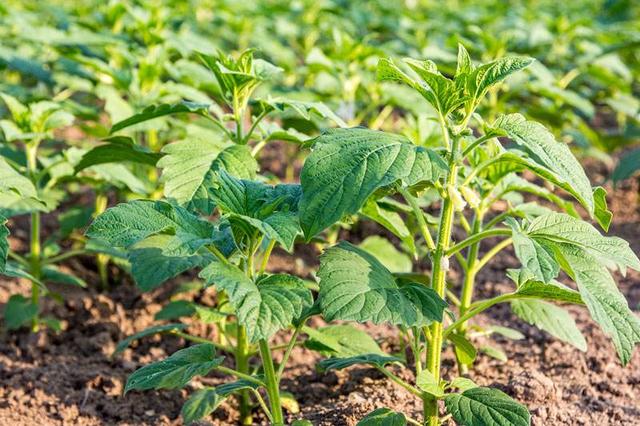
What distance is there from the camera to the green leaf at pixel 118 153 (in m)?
3.09

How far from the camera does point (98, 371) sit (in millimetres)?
3395

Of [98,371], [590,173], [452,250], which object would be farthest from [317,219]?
[590,173]

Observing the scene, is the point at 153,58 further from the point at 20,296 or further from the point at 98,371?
the point at 98,371

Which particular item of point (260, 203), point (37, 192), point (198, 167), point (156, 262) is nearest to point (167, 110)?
point (198, 167)

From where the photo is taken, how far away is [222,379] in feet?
11.2

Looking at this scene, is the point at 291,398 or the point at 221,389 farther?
the point at 291,398

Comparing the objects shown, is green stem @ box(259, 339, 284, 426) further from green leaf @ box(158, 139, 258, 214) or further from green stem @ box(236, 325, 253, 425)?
green leaf @ box(158, 139, 258, 214)

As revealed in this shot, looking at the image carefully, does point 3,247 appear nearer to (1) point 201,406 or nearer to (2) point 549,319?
(1) point 201,406

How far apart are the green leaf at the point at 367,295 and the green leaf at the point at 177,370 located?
1.25 feet

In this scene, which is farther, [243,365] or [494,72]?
[243,365]

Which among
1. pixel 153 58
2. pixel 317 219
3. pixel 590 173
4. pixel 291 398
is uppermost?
pixel 317 219

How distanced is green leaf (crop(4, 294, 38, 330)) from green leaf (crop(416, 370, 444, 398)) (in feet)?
5.93

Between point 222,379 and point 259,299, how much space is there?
1.37m

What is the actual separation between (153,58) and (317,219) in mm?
2917
